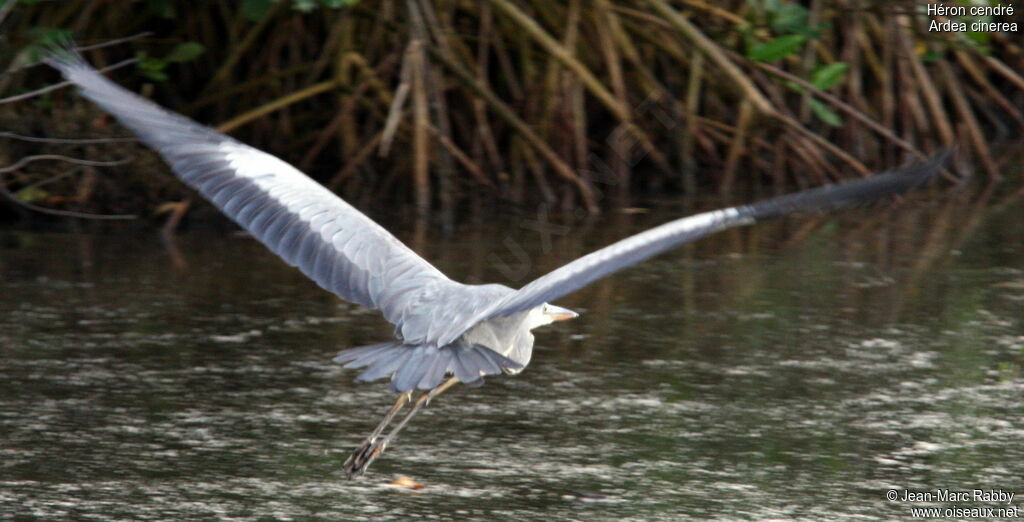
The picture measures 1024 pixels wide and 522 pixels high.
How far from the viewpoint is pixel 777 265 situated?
5.86 meters

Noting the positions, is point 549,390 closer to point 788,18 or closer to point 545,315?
point 545,315

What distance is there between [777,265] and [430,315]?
8.87 ft

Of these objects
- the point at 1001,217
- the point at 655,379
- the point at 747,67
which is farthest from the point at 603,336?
the point at 747,67

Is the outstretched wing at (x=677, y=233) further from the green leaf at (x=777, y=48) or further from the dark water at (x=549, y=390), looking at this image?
the green leaf at (x=777, y=48)

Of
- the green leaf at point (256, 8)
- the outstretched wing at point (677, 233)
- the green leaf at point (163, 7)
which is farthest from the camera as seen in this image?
the green leaf at point (163, 7)

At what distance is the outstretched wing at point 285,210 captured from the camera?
12.4 feet

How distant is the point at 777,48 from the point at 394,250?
3.30 meters

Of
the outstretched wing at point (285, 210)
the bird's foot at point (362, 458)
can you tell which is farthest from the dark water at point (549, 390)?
the outstretched wing at point (285, 210)

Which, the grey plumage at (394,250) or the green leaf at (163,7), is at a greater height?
the green leaf at (163,7)

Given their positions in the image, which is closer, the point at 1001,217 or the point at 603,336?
the point at 603,336

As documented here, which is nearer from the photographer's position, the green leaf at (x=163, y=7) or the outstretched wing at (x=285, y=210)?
the outstretched wing at (x=285, y=210)

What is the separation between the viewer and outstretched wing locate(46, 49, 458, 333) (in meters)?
3.77

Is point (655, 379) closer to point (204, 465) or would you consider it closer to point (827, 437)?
point (827, 437)

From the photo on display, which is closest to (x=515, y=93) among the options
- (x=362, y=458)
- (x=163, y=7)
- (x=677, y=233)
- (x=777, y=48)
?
(x=777, y=48)
